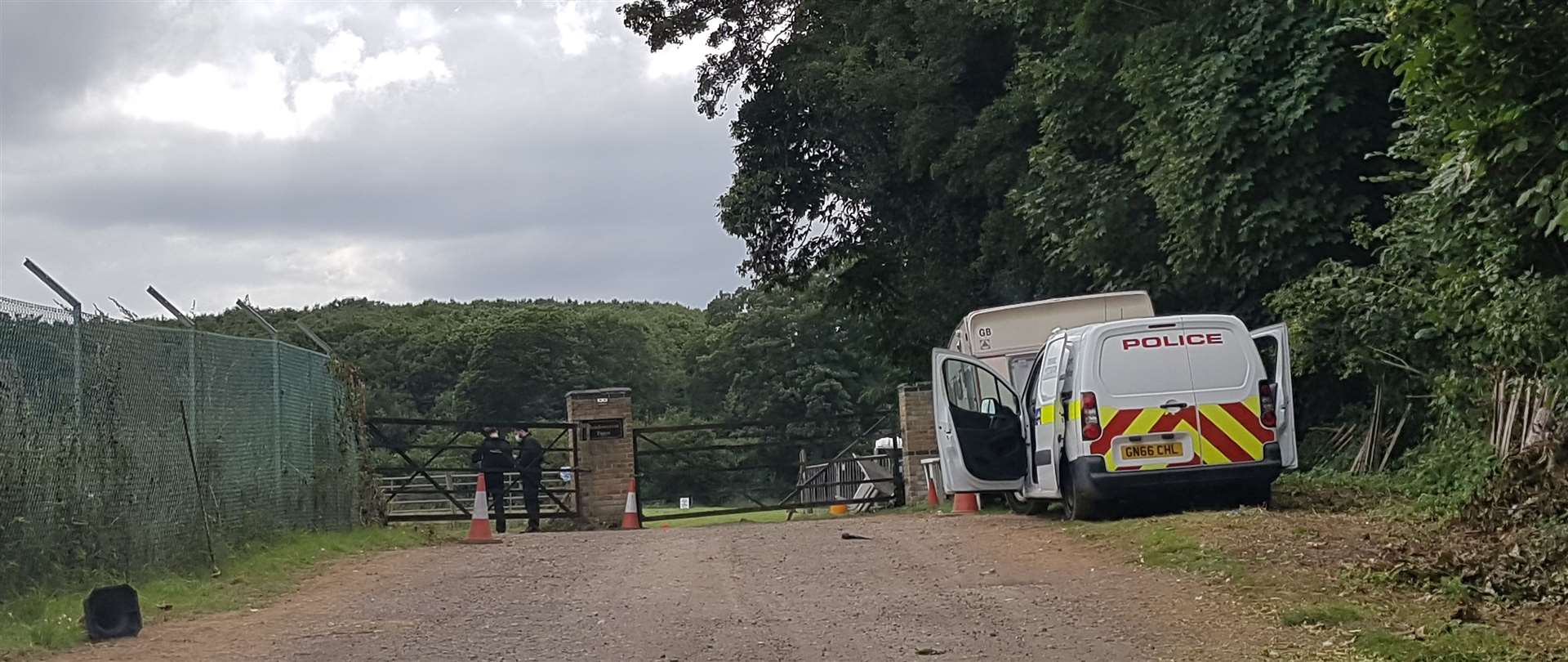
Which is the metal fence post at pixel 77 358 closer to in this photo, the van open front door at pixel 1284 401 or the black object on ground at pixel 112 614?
the black object on ground at pixel 112 614

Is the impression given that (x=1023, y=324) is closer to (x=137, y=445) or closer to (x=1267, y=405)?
(x=1267, y=405)

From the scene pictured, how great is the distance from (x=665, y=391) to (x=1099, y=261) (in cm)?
5227

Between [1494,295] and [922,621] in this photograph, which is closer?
[922,621]

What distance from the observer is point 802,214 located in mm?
28297

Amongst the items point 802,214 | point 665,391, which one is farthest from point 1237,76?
point 665,391

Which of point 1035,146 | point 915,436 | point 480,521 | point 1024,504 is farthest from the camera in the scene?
point 915,436

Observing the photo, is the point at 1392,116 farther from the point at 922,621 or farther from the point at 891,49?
the point at 922,621

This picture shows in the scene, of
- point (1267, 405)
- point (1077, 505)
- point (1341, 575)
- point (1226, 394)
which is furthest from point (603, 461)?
point (1341, 575)

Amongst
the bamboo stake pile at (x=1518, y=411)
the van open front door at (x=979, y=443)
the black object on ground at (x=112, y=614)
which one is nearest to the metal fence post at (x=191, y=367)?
the black object on ground at (x=112, y=614)

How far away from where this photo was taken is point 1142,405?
1317 cm

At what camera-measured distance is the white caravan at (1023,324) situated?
17.3 meters

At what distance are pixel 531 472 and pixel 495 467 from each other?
1.59ft

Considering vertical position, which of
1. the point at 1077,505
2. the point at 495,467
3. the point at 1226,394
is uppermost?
the point at 1226,394

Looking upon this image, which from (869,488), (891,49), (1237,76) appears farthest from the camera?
(869,488)
